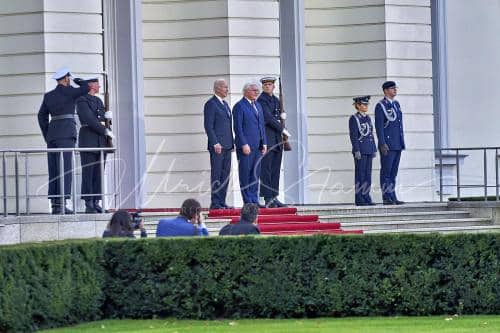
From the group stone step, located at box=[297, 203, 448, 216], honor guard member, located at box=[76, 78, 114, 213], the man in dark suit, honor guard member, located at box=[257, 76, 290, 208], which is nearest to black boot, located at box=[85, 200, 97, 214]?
honor guard member, located at box=[76, 78, 114, 213]

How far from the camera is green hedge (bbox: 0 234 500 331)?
749 inches

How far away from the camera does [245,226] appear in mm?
20469

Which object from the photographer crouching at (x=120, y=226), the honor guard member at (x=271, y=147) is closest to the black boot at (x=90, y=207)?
the photographer crouching at (x=120, y=226)

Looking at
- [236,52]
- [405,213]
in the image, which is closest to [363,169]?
[405,213]

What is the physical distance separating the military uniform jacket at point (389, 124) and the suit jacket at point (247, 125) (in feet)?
9.49

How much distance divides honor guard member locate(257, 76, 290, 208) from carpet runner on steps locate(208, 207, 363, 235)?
1.78ft

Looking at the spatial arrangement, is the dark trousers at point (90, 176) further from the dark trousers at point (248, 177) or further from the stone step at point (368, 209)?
the stone step at point (368, 209)

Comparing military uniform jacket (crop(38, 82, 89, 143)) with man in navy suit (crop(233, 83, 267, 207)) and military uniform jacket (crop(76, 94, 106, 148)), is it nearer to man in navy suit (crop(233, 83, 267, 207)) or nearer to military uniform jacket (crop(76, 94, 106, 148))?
military uniform jacket (crop(76, 94, 106, 148))

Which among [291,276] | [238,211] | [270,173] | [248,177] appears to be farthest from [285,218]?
[291,276]

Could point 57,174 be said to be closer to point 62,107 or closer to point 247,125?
point 62,107

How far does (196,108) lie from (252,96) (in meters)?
3.32

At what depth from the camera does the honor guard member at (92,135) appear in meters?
22.7

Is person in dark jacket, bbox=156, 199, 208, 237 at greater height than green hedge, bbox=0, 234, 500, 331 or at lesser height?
greater

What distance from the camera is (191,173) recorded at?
2816cm
